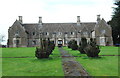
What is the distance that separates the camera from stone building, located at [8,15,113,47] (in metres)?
59.5

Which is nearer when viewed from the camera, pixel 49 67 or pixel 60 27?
pixel 49 67

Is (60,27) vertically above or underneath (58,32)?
above

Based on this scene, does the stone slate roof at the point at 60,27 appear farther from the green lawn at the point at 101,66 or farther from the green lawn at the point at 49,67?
the green lawn at the point at 101,66

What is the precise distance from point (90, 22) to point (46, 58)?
46638 mm

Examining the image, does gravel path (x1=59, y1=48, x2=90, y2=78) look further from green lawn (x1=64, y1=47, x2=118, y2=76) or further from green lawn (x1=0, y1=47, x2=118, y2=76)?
green lawn (x1=64, y1=47, x2=118, y2=76)

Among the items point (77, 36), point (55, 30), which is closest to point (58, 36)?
point (55, 30)

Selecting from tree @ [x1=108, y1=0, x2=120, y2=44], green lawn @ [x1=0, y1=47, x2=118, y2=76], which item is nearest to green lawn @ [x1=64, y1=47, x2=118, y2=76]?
green lawn @ [x1=0, y1=47, x2=118, y2=76]

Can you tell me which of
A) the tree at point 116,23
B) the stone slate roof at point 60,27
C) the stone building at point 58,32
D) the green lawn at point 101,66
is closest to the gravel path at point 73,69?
the green lawn at point 101,66

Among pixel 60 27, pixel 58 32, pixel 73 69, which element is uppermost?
pixel 60 27

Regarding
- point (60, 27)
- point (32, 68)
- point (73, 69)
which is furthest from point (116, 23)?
point (32, 68)

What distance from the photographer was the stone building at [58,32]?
5950cm

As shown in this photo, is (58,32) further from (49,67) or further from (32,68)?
(32,68)

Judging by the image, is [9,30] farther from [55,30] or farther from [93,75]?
[93,75]

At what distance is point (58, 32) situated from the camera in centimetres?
6312
